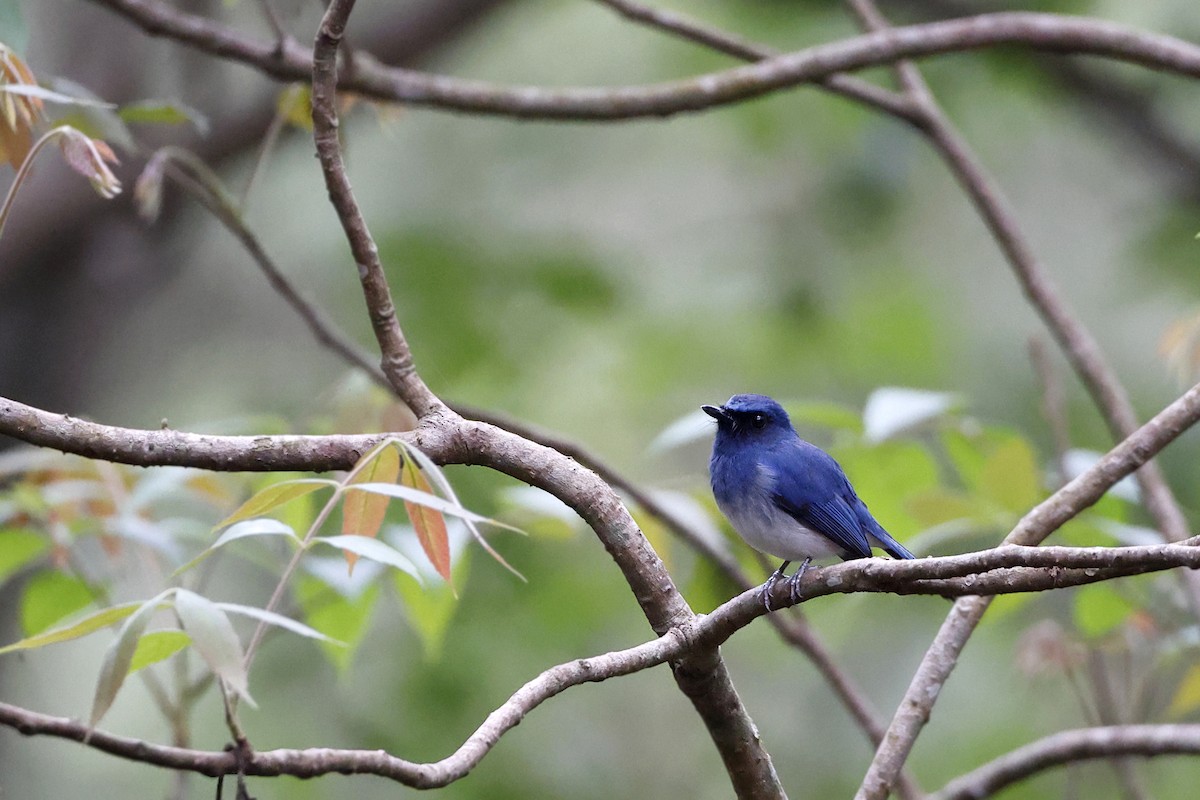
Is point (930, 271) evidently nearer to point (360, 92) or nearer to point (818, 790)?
point (818, 790)

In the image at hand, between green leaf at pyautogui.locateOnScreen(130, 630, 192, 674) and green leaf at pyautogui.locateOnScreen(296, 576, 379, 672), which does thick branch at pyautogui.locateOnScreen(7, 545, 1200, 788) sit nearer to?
green leaf at pyautogui.locateOnScreen(130, 630, 192, 674)

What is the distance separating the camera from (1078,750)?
272cm

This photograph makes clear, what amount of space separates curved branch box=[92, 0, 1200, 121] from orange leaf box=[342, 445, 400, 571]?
1836mm

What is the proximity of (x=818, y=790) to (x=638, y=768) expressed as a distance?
3.55 ft

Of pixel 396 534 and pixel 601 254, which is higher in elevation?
pixel 601 254

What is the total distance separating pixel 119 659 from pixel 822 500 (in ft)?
7.02

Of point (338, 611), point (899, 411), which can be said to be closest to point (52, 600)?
point (338, 611)

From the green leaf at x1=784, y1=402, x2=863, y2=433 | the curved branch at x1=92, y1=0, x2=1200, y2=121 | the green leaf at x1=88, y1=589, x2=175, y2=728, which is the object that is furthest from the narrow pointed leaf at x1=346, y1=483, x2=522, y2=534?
the curved branch at x1=92, y1=0, x2=1200, y2=121

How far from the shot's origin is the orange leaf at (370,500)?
5.59 ft

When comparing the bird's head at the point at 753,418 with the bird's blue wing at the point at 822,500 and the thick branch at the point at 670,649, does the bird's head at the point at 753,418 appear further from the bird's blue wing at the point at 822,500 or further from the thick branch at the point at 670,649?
the thick branch at the point at 670,649

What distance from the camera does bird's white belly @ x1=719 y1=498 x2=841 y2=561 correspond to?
310 centimetres

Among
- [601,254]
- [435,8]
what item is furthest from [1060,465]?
[435,8]

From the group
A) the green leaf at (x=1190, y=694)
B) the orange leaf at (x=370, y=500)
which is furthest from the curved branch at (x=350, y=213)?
the green leaf at (x=1190, y=694)

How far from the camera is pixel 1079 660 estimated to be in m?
3.62
